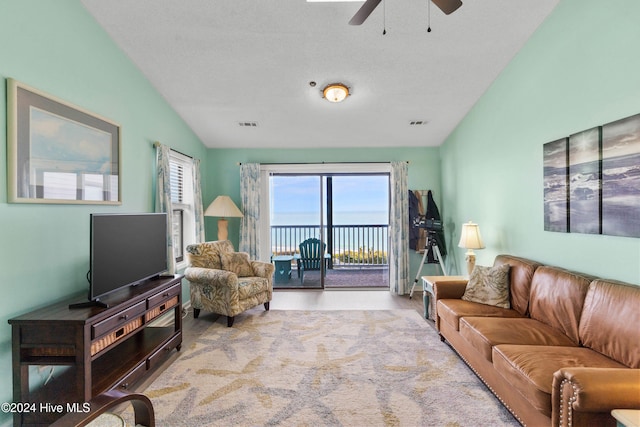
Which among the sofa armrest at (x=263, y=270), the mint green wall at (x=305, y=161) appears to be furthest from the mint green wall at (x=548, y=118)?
the sofa armrest at (x=263, y=270)

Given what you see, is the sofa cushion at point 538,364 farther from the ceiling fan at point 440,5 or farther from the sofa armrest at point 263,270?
the sofa armrest at point 263,270

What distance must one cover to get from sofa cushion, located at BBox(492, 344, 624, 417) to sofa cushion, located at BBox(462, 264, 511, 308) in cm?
79

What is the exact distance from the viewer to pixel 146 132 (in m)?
3.20

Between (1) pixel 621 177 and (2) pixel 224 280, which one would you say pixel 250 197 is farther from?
(1) pixel 621 177

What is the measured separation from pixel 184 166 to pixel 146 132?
3.46 ft

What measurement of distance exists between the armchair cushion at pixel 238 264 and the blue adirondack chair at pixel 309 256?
4.29 ft

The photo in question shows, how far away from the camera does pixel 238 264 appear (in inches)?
155

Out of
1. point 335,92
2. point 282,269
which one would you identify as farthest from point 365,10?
point 282,269

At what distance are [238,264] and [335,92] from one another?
2526 millimetres

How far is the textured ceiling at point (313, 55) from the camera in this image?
2.41 m

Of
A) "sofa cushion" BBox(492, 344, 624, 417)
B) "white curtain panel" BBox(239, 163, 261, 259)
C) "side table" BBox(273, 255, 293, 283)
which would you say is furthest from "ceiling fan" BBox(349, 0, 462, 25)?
"side table" BBox(273, 255, 293, 283)

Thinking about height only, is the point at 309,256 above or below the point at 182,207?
below

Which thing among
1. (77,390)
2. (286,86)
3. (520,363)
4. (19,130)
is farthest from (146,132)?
(520,363)

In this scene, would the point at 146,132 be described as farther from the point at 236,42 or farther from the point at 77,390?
the point at 77,390
